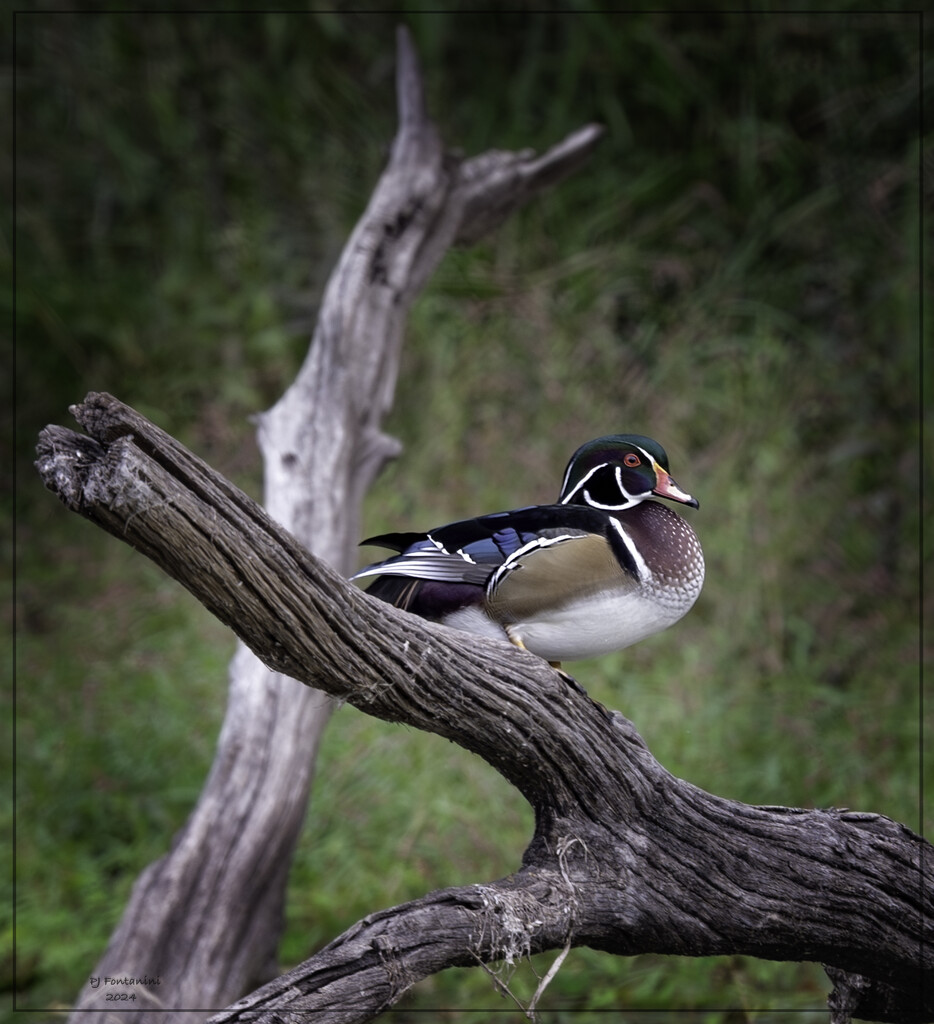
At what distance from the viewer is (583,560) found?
137cm

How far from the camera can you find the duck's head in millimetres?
1355

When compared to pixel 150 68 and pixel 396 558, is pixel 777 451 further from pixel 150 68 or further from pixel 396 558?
pixel 150 68

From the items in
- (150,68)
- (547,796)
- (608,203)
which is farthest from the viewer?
(150,68)

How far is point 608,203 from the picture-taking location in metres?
4.39

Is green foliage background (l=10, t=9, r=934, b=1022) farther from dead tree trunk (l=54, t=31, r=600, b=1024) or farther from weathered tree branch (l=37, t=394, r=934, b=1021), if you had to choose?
weathered tree branch (l=37, t=394, r=934, b=1021)

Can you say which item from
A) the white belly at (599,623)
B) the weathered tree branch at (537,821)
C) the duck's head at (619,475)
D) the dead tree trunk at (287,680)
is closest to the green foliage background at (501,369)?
the dead tree trunk at (287,680)

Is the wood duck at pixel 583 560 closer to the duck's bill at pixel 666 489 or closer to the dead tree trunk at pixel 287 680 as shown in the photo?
the duck's bill at pixel 666 489

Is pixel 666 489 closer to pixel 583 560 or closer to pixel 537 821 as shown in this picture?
pixel 583 560

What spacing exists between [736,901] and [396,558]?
2.16 ft

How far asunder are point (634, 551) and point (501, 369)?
2.67 metres

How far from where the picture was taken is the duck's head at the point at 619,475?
1.36m

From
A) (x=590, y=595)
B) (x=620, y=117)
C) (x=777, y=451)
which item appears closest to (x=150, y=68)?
(x=620, y=117)

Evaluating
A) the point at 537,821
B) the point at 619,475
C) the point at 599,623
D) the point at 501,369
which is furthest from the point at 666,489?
the point at 501,369

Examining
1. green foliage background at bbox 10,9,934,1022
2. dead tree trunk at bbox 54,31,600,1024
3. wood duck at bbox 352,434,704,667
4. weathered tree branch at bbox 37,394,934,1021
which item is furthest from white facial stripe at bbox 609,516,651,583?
green foliage background at bbox 10,9,934,1022
